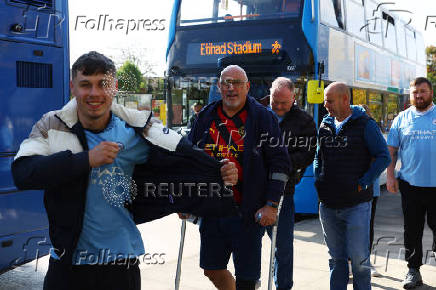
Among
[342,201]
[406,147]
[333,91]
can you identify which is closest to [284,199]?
[342,201]

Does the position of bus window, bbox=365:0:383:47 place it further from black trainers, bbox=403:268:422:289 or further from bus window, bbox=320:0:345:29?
black trainers, bbox=403:268:422:289

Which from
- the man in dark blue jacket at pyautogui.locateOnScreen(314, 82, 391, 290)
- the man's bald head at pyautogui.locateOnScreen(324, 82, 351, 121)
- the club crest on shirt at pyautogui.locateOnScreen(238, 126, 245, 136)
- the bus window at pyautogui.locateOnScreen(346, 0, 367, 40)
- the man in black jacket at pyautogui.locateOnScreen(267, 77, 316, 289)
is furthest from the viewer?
the bus window at pyautogui.locateOnScreen(346, 0, 367, 40)

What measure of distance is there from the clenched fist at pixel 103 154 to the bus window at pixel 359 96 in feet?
29.1

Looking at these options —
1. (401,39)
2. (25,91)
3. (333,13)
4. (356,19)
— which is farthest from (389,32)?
(25,91)

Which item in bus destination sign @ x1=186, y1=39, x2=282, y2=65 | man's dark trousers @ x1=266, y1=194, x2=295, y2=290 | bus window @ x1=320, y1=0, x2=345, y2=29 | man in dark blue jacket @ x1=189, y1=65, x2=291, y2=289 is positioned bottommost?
man's dark trousers @ x1=266, y1=194, x2=295, y2=290

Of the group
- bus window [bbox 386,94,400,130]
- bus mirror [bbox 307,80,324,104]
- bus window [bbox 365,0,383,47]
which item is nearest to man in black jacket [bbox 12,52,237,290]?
bus mirror [bbox 307,80,324,104]

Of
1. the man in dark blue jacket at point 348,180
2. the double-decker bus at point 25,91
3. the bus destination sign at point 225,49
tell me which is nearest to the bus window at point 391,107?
the bus destination sign at point 225,49

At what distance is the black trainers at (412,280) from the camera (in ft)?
17.4

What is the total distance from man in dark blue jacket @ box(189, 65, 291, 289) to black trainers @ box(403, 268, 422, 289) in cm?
219

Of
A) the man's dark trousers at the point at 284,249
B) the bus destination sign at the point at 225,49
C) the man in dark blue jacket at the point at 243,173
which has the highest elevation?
the bus destination sign at the point at 225,49

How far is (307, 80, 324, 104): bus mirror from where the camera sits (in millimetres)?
8547

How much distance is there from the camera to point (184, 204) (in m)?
2.76

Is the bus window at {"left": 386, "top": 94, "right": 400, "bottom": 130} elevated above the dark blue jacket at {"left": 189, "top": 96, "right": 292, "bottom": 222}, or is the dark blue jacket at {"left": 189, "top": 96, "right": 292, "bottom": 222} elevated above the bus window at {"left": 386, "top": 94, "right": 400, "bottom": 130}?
the bus window at {"left": 386, "top": 94, "right": 400, "bottom": 130}

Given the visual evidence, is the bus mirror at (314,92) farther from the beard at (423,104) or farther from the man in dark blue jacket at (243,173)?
the man in dark blue jacket at (243,173)
